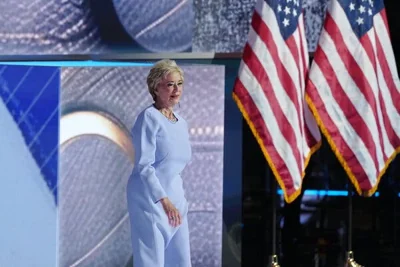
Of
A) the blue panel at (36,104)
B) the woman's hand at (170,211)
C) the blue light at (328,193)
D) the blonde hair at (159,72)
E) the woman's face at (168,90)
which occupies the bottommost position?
the blue light at (328,193)

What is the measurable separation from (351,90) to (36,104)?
2.42 meters

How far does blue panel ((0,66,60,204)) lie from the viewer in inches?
346

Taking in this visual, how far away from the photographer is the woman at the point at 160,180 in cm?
725

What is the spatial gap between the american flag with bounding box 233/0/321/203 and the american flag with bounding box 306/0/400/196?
177 millimetres

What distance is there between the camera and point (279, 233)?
8938mm

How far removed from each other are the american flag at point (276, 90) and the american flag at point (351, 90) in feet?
0.58

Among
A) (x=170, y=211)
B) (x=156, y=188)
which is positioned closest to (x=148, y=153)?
(x=156, y=188)

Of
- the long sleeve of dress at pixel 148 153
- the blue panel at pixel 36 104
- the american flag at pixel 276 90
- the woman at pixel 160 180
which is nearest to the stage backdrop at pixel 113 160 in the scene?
the blue panel at pixel 36 104

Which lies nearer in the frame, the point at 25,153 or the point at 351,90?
the point at 351,90

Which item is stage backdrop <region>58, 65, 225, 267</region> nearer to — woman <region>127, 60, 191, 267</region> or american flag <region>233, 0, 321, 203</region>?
american flag <region>233, 0, 321, 203</region>

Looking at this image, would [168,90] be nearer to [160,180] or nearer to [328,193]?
[160,180]

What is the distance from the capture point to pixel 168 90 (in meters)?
7.38

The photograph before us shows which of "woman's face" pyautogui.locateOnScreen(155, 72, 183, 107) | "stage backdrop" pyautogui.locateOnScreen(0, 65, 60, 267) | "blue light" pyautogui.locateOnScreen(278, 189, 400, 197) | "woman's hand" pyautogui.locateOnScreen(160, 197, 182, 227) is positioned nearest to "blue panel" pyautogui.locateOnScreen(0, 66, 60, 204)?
"stage backdrop" pyautogui.locateOnScreen(0, 65, 60, 267)

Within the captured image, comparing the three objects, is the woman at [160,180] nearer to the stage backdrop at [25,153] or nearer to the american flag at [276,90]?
the american flag at [276,90]
